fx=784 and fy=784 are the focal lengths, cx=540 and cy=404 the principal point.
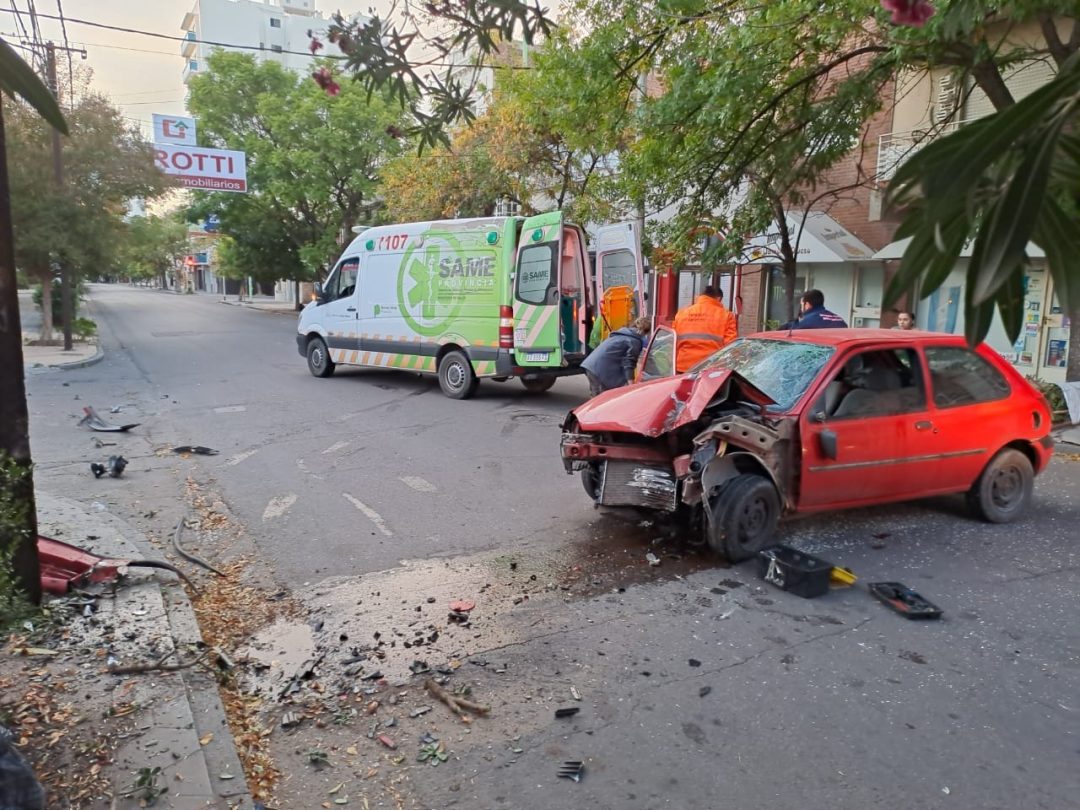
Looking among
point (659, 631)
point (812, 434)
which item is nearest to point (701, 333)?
point (812, 434)

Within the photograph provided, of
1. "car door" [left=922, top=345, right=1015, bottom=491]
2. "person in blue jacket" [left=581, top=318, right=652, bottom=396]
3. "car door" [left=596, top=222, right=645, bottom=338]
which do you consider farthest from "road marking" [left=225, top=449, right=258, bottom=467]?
"car door" [left=922, top=345, right=1015, bottom=491]

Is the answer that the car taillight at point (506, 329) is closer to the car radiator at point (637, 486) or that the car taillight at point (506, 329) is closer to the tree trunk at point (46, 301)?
the car radiator at point (637, 486)

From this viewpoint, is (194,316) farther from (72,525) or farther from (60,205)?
(72,525)

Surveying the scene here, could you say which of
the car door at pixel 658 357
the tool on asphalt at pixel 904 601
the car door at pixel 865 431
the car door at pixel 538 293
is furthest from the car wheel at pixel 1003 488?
the car door at pixel 538 293

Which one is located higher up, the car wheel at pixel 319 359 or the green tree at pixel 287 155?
the green tree at pixel 287 155

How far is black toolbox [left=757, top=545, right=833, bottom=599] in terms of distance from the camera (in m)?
4.82

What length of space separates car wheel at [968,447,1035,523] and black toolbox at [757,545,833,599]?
217cm

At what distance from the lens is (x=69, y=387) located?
46.9 feet

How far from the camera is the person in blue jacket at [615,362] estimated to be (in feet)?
30.9

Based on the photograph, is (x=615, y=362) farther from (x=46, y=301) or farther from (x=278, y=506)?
(x=46, y=301)

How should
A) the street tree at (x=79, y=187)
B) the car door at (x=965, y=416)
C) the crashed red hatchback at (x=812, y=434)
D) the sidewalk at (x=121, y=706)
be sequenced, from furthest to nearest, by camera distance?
the street tree at (x=79, y=187) → the car door at (x=965, y=416) → the crashed red hatchback at (x=812, y=434) → the sidewalk at (x=121, y=706)

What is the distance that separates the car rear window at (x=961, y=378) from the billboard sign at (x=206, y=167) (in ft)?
81.2

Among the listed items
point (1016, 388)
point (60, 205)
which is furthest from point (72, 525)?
point (60, 205)

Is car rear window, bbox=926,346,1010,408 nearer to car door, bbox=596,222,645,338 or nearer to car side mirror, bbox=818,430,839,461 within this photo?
car side mirror, bbox=818,430,839,461
